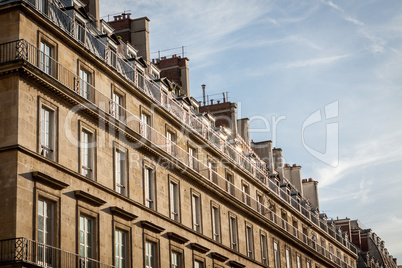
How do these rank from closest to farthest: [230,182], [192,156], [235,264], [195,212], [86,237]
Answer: [86,237]
[192,156]
[195,212]
[235,264]
[230,182]

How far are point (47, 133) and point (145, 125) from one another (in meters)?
8.32

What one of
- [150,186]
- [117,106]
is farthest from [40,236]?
[150,186]

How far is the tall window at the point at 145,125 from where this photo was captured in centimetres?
3922

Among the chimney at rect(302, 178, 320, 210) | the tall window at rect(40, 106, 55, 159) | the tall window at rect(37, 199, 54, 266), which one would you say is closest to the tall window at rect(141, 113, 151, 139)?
the tall window at rect(40, 106, 55, 159)

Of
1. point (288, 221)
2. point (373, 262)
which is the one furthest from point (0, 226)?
point (373, 262)

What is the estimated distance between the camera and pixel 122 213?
116 ft

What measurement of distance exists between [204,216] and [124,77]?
10.2m

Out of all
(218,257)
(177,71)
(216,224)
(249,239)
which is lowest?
(218,257)

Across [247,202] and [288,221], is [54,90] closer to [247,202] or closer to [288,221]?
[247,202]

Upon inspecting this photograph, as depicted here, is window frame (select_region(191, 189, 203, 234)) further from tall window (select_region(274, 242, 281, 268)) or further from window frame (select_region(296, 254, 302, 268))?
window frame (select_region(296, 254, 302, 268))

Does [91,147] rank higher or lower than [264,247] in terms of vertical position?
higher

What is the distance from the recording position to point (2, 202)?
29062 millimetres

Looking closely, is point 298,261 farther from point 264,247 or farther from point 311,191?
point 311,191

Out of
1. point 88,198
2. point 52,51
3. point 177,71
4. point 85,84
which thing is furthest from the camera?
point 177,71
